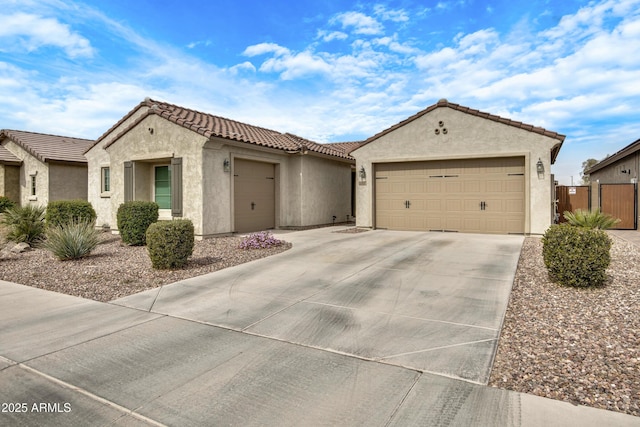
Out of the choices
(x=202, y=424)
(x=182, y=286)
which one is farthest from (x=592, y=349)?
(x=182, y=286)

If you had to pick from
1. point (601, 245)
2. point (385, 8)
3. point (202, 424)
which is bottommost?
point (202, 424)

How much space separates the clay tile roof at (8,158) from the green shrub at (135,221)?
14419 millimetres

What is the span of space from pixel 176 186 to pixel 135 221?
1875 millimetres

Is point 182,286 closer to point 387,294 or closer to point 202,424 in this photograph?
point 387,294

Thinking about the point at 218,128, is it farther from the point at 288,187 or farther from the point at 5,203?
the point at 5,203

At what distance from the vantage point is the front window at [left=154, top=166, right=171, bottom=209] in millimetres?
13273

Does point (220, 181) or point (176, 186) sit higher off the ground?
point (220, 181)

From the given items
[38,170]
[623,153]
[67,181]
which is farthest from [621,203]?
[38,170]

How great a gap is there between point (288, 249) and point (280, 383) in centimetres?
672

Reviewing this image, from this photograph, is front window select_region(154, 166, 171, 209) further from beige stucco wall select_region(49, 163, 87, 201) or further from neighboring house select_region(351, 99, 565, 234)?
beige stucco wall select_region(49, 163, 87, 201)

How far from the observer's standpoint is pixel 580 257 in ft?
18.6

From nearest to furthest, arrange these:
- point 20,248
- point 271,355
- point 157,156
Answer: point 271,355
point 20,248
point 157,156

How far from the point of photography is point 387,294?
5.61 metres

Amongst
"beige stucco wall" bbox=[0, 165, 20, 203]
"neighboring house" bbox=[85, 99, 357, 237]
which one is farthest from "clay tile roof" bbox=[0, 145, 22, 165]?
"neighboring house" bbox=[85, 99, 357, 237]
